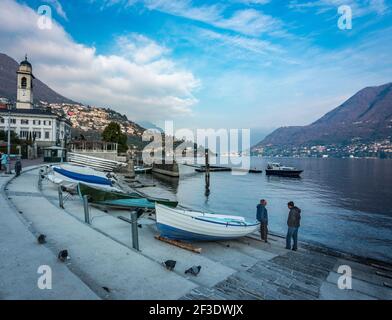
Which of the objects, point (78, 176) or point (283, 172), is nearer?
point (78, 176)

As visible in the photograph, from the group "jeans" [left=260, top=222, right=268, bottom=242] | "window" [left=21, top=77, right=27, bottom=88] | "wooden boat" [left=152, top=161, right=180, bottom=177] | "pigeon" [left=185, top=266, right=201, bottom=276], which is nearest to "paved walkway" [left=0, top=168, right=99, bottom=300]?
"pigeon" [left=185, top=266, right=201, bottom=276]

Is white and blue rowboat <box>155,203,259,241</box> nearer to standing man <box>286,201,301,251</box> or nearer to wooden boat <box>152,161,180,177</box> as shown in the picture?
standing man <box>286,201,301,251</box>

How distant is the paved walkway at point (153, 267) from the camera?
5988mm

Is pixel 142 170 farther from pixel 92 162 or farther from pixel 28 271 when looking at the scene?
pixel 28 271

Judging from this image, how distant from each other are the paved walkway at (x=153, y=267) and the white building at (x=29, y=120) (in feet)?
191

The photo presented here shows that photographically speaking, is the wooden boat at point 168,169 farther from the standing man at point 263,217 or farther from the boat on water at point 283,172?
the standing man at point 263,217

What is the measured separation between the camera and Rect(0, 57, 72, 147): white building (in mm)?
64750

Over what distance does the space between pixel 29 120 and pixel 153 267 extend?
73973 mm

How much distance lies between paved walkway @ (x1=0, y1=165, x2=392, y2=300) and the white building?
58.2m

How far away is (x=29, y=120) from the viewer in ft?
216

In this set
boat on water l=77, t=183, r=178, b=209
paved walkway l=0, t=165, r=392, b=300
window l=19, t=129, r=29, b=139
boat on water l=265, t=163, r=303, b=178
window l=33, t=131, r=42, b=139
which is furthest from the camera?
boat on water l=265, t=163, r=303, b=178

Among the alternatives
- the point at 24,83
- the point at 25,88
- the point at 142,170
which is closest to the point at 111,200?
the point at 142,170
